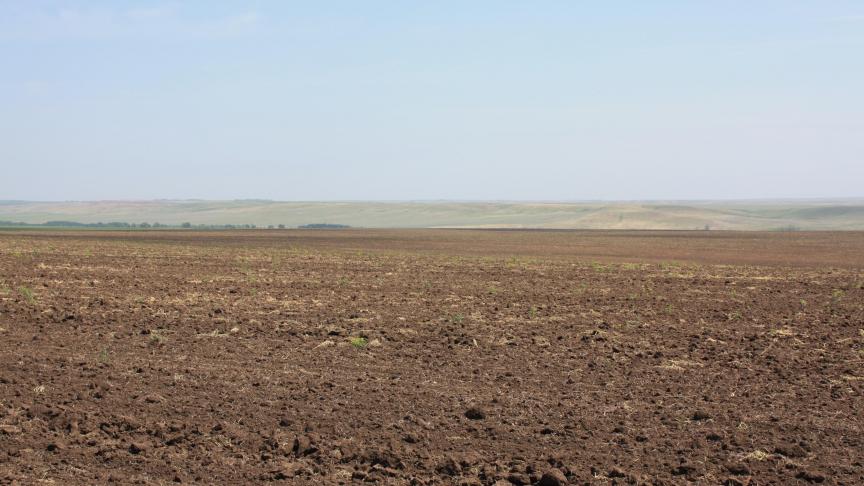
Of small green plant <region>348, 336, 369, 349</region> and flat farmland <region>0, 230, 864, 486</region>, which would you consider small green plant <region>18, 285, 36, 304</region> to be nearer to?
flat farmland <region>0, 230, 864, 486</region>

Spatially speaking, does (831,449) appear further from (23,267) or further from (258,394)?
(23,267)

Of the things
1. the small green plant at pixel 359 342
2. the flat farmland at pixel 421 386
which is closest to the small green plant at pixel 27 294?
the flat farmland at pixel 421 386

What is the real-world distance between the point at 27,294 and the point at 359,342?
954cm

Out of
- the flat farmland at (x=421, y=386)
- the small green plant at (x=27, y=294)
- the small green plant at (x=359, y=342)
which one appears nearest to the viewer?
the flat farmland at (x=421, y=386)

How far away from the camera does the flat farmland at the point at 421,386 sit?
25.4ft

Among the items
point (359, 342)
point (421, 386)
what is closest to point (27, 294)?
point (359, 342)

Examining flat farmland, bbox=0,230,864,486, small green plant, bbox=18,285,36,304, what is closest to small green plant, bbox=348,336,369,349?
flat farmland, bbox=0,230,864,486

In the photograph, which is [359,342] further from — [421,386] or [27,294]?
[27,294]

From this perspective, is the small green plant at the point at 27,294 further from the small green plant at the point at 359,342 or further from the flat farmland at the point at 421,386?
the small green plant at the point at 359,342

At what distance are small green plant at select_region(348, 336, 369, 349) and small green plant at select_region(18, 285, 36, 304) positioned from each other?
26.3 ft

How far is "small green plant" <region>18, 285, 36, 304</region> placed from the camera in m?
18.4

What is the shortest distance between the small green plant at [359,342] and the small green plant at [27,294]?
8.02 metres

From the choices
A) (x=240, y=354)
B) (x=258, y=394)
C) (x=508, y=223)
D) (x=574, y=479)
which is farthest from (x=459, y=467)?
(x=508, y=223)

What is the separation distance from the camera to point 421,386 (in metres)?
11.0
